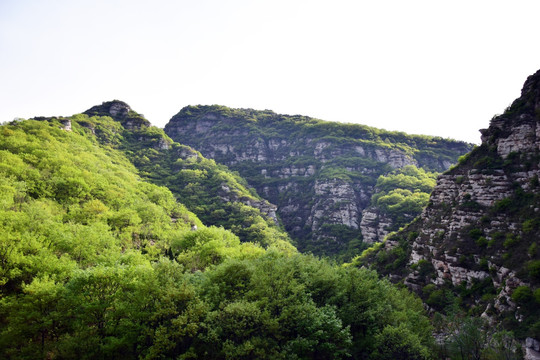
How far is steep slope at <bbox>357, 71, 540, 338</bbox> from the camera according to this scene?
39156 millimetres

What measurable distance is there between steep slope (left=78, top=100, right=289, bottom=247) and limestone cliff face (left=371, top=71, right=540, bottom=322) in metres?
64.7

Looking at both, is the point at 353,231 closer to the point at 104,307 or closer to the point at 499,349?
the point at 499,349

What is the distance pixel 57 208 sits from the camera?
5894 centimetres

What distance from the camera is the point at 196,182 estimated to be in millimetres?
147000

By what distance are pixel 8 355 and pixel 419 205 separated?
126 meters

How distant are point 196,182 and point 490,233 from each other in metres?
126

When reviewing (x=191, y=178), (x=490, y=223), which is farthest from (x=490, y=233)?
(x=191, y=178)

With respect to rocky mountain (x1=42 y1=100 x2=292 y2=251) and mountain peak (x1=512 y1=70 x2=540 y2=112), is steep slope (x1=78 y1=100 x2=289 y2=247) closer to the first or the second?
rocky mountain (x1=42 y1=100 x2=292 y2=251)

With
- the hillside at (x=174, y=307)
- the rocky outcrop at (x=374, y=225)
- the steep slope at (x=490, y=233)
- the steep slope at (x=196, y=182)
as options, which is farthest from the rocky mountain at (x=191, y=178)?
the hillside at (x=174, y=307)

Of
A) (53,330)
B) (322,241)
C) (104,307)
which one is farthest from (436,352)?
(322,241)

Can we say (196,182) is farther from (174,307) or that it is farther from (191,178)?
(174,307)

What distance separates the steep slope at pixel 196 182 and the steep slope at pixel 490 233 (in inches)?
2576

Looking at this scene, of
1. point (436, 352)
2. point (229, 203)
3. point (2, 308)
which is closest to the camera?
point (2, 308)

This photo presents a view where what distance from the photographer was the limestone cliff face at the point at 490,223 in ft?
138
